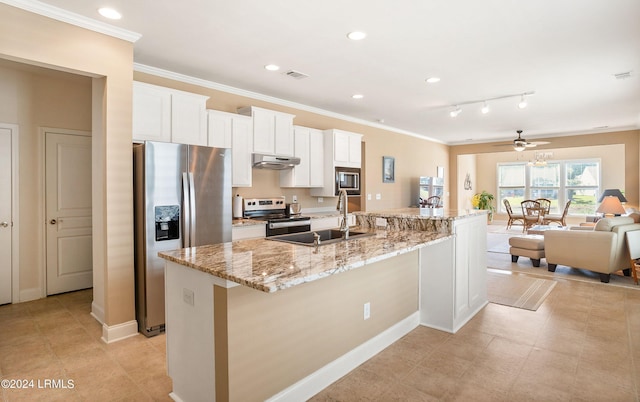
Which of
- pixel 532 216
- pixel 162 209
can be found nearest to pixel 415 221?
pixel 162 209

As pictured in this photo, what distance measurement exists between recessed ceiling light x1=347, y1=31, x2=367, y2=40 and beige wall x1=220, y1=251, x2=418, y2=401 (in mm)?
1935

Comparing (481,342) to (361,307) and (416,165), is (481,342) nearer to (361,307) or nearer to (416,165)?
(361,307)

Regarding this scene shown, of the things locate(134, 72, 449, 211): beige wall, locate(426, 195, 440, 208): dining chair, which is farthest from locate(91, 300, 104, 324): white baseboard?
locate(426, 195, 440, 208): dining chair

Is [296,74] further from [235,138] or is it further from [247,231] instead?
[247,231]

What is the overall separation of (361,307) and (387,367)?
1.47 feet

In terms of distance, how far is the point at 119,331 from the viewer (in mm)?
3068

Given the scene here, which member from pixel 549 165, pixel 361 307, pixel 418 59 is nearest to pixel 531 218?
pixel 549 165

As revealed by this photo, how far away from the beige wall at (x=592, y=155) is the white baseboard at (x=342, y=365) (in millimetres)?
7418

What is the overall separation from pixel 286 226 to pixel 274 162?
0.85 meters

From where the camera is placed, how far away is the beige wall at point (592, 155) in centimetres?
757

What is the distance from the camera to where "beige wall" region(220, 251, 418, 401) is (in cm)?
185

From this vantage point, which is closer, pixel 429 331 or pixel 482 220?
pixel 429 331

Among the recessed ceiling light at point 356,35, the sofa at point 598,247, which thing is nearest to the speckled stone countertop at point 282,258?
the recessed ceiling light at point 356,35

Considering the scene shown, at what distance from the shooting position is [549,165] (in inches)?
445
